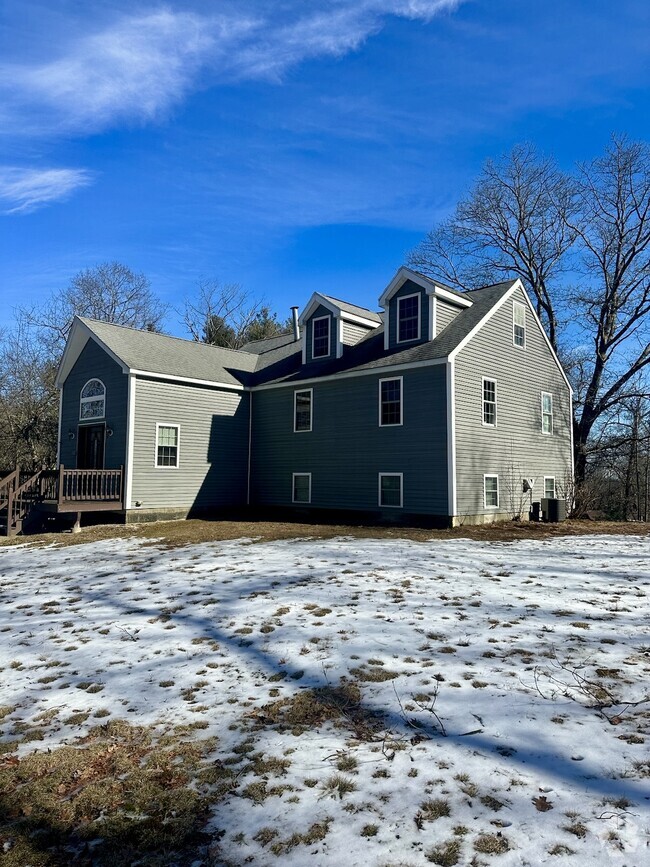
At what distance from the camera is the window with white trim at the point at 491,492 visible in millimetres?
16891

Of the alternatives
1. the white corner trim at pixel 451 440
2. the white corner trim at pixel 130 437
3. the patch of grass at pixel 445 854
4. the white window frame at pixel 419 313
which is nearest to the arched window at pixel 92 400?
the white corner trim at pixel 130 437

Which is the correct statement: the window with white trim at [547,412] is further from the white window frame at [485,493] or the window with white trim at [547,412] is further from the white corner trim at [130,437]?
the white corner trim at [130,437]

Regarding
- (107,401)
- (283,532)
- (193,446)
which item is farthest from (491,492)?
(107,401)

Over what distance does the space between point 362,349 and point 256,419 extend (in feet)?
16.0

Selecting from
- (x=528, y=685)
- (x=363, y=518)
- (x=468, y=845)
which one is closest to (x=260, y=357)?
(x=363, y=518)

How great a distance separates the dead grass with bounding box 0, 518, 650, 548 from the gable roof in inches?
199

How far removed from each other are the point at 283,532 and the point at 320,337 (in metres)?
8.41

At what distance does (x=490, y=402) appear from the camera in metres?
17.5

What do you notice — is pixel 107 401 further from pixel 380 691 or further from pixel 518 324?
pixel 380 691

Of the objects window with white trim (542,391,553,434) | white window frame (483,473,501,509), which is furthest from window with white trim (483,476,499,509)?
window with white trim (542,391,553,434)

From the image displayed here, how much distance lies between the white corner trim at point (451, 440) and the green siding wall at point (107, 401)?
981 centimetres

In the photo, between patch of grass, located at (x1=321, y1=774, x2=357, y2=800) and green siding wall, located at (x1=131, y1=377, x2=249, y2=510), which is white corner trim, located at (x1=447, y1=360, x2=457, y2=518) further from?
patch of grass, located at (x1=321, y1=774, x2=357, y2=800)

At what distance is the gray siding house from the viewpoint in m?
16.4

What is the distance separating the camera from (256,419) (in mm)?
21016
